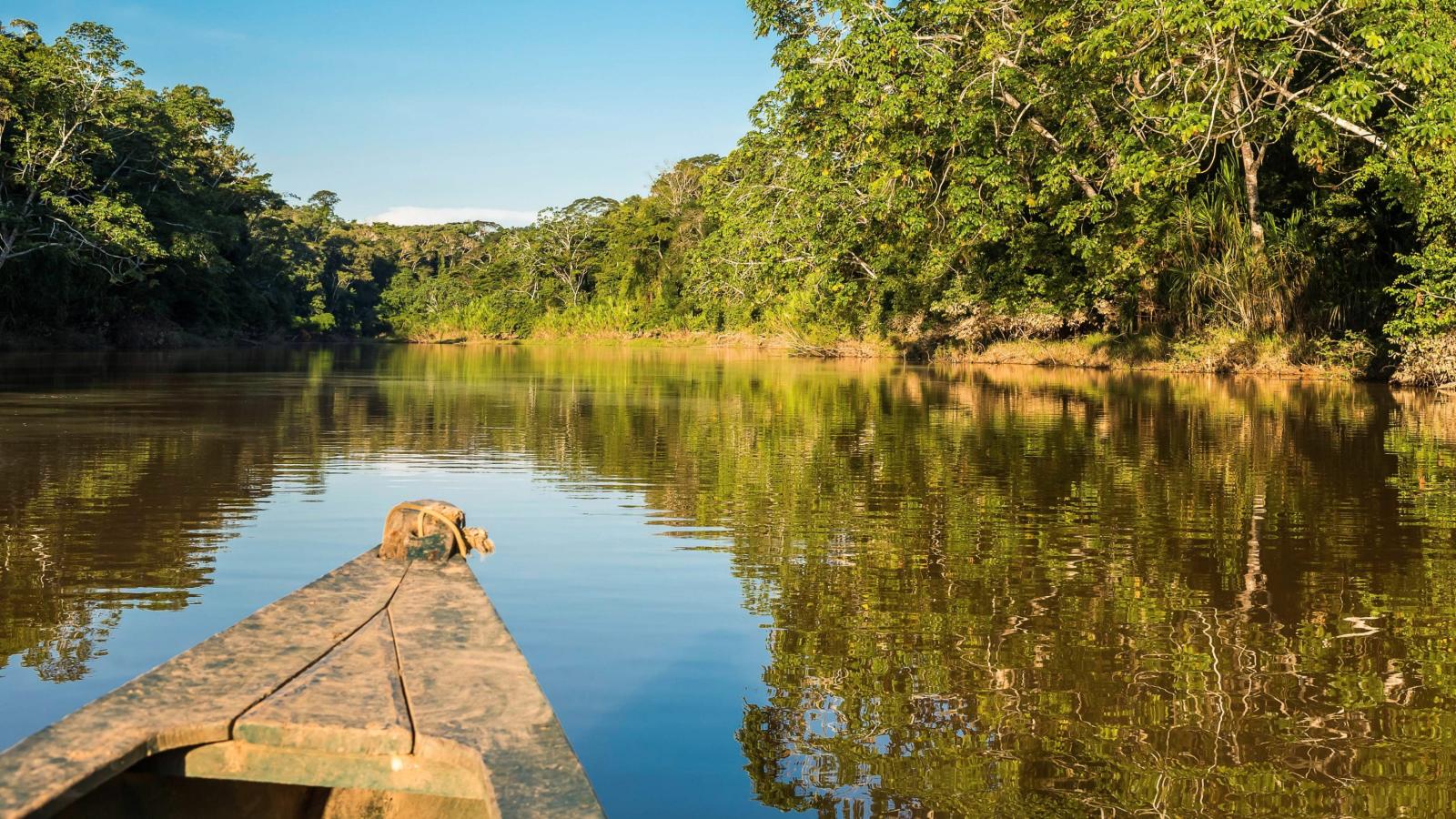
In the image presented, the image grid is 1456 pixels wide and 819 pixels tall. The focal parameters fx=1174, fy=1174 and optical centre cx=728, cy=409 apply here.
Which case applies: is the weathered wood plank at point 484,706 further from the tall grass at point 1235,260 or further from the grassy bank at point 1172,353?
the tall grass at point 1235,260

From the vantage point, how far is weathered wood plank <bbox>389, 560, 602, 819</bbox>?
2639 mm

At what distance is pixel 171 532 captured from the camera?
7645 mm

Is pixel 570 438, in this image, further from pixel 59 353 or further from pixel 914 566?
pixel 59 353

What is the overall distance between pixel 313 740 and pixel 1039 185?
88.1 ft

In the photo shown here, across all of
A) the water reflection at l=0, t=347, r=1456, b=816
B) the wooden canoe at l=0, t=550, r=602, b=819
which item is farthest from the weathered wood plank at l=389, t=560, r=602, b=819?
the water reflection at l=0, t=347, r=1456, b=816

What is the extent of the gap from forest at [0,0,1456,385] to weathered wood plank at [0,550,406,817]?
1713 cm

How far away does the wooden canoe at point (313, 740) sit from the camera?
8.87ft

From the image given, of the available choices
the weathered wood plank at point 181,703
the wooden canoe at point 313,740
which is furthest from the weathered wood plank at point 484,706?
the weathered wood plank at point 181,703

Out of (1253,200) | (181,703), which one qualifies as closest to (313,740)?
(181,703)

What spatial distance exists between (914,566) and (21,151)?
34389 mm

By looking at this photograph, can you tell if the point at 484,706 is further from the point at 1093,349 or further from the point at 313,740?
the point at 1093,349

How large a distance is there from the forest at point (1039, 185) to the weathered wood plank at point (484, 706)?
16.8m

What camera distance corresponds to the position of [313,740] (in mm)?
2961

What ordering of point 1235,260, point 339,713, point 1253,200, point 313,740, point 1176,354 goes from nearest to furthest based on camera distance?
1. point 313,740
2. point 339,713
3. point 1253,200
4. point 1235,260
5. point 1176,354
